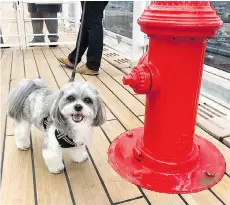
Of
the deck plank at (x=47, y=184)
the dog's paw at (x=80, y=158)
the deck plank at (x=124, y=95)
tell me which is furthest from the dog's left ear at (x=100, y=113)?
the deck plank at (x=124, y=95)

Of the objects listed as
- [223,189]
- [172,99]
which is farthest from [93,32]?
[223,189]

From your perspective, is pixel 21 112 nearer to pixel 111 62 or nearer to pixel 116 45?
pixel 111 62

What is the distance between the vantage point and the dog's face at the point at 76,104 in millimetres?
1215

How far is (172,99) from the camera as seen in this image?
1.25 metres

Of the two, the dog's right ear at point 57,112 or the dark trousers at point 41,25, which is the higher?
the dark trousers at point 41,25

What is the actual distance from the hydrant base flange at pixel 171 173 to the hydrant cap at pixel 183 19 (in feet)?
2.13

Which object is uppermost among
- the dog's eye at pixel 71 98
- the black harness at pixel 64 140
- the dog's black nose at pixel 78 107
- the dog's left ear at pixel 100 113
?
the dog's eye at pixel 71 98

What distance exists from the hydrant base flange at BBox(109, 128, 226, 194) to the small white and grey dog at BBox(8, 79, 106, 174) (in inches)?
8.1

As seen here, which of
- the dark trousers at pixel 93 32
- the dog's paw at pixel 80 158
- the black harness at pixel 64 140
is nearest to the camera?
the black harness at pixel 64 140

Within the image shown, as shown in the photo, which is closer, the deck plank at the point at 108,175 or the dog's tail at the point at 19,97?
the deck plank at the point at 108,175

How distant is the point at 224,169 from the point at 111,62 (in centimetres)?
222

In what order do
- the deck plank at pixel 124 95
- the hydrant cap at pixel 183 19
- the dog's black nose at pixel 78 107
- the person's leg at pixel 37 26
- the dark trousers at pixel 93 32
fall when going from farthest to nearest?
1. the person's leg at pixel 37 26
2. the dark trousers at pixel 93 32
3. the deck plank at pixel 124 95
4. the dog's black nose at pixel 78 107
5. the hydrant cap at pixel 183 19

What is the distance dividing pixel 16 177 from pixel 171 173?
29.0 inches

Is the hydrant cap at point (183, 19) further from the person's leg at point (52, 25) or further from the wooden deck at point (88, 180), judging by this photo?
the person's leg at point (52, 25)
